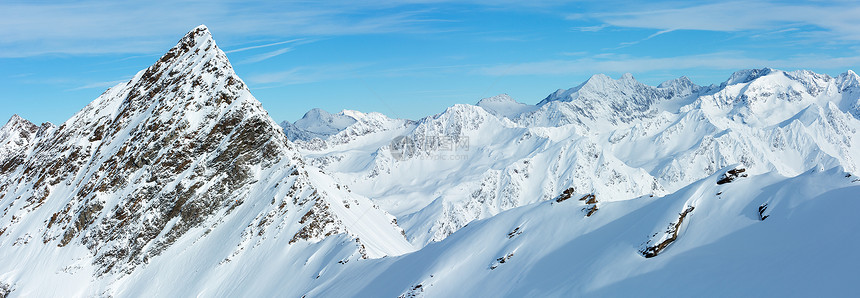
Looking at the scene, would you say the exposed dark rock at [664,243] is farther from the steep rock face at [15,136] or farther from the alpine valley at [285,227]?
the steep rock face at [15,136]

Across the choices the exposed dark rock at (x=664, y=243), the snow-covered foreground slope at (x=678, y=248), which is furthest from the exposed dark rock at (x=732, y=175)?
the exposed dark rock at (x=664, y=243)

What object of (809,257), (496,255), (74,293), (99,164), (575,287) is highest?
(99,164)

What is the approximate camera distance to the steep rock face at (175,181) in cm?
6397

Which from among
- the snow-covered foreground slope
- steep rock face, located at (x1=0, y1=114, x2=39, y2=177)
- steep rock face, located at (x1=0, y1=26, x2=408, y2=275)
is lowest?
the snow-covered foreground slope

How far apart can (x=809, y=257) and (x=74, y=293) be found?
234 feet

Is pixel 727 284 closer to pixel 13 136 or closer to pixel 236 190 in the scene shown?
pixel 236 190

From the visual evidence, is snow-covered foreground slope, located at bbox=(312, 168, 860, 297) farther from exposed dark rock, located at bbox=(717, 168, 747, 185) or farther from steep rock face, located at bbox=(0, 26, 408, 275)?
steep rock face, located at bbox=(0, 26, 408, 275)

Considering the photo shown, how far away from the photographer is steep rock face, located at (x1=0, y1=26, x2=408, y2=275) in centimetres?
6397

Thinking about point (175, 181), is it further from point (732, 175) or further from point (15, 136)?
point (15, 136)

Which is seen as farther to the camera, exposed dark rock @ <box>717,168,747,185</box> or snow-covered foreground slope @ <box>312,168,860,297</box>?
exposed dark rock @ <box>717,168,747,185</box>

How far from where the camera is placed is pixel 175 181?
66688mm

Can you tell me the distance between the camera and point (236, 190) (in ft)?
220

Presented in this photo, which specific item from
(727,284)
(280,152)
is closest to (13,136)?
(280,152)

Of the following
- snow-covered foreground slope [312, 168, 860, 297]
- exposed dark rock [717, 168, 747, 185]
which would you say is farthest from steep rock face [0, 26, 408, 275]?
exposed dark rock [717, 168, 747, 185]
